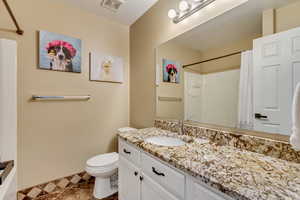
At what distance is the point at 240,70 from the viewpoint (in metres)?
0.98

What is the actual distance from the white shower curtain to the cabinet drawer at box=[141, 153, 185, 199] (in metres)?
0.62

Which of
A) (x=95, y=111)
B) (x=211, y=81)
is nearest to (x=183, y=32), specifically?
(x=211, y=81)

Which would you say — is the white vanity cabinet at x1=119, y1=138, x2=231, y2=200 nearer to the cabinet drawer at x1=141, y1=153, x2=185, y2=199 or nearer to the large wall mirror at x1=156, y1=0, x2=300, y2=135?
the cabinet drawer at x1=141, y1=153, x2=185, y2=199

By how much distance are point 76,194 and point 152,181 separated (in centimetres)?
131

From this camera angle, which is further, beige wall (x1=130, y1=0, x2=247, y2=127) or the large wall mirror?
beige wall (x1=130, y1=0, x2=247, y2=127)

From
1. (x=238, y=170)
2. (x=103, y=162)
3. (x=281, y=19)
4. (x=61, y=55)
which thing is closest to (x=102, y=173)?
(x=103, y=162)

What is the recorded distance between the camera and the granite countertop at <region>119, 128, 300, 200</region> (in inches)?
19.6

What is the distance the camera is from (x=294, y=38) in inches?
30.0

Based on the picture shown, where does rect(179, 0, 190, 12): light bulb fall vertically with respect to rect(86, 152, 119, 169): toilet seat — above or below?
above

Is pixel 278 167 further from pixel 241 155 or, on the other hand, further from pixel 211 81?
pixel 211 81

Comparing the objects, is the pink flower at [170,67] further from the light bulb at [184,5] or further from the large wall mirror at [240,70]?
the light bulb at [184,5]

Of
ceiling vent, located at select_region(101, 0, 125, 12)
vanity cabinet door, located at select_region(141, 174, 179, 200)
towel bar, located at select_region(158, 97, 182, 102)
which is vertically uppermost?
ceiling vent, located at select_region(101, 0, 125, 12)

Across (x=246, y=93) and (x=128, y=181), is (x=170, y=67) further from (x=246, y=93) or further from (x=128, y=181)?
(x=128, y=181)

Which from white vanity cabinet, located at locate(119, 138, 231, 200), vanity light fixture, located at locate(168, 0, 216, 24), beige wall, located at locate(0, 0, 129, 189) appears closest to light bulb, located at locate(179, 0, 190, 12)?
vanity light fixture, located at locate(168, 0, 216, 24)
